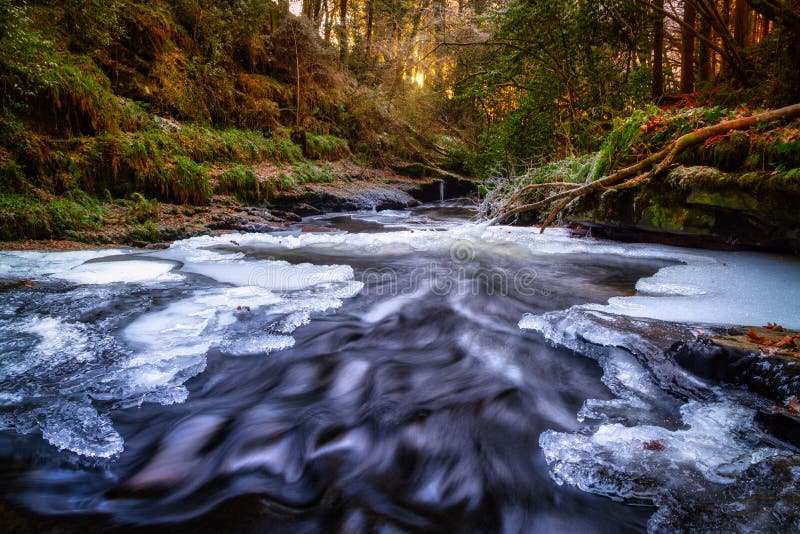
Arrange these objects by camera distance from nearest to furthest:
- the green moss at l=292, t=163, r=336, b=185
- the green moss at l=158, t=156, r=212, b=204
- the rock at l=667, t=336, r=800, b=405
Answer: the rock at l=667, t=336, r=800, b=405, the green moss at l=158, t=156, r=212, b=204, the green moss at l=292, t=163, r=336, b=185

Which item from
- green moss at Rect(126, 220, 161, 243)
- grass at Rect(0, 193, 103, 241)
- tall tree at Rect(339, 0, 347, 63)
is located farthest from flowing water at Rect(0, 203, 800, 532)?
tall tree at Rect(339, 0, 347, 63)

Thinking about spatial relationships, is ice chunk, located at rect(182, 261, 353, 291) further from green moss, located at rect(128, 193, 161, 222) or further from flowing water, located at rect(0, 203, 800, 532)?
green moss, located at rect(128, 193, 161, 222)

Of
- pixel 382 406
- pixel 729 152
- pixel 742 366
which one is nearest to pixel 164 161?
pixel 382 406

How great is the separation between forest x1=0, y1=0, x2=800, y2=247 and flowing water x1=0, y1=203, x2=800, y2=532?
2.17 m

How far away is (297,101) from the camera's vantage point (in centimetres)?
1439

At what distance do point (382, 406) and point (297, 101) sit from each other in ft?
46.8

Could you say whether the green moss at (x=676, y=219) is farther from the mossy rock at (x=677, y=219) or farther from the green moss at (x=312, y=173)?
the green moss at (x=312, y=173)

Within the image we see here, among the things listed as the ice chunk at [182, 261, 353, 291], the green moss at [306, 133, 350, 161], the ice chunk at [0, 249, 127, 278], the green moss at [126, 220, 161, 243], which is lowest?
the ice chunk at [182, 261, 353, 291]

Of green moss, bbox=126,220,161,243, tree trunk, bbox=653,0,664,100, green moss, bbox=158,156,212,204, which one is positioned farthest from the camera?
green moss, bbox=158,156,212,204

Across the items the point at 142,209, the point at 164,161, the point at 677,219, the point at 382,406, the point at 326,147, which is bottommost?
the point at 382,406

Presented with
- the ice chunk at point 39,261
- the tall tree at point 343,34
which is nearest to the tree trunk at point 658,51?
the ice chunk at point 39,261

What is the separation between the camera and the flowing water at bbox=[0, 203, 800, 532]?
1701 millimetres

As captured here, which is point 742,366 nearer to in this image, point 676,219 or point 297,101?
point 676,219

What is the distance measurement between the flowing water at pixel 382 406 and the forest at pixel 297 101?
217 centimetres
